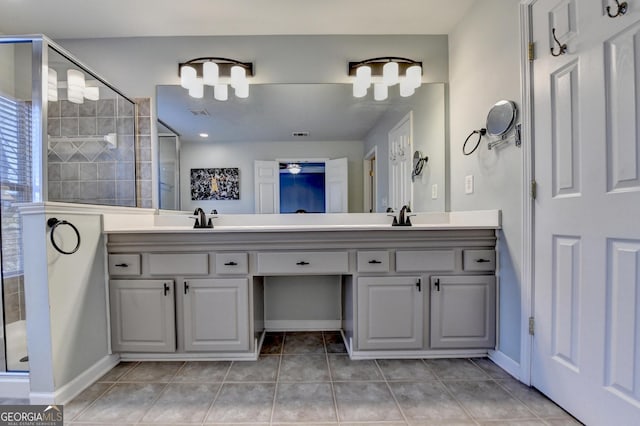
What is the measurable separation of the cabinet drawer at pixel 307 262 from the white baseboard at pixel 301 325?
755mm

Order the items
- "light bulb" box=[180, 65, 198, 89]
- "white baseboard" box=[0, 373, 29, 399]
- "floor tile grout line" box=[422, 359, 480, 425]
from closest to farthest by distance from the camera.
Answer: "floor tile grout line" box=[422, 359, 480, 425]
"white baseboard" box=[0, 373, 29, 399]
"light bulb" box=[180, 65, 198, 89]

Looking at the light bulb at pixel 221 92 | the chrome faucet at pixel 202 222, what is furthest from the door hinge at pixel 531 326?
the light bulb at pixel 221 92

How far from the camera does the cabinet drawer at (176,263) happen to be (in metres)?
1.78

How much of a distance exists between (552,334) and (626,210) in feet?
2.29

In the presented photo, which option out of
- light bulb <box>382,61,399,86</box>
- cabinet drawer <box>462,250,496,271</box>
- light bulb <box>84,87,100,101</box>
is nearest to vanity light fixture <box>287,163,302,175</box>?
light bulb <box>382,61,399,86</box>

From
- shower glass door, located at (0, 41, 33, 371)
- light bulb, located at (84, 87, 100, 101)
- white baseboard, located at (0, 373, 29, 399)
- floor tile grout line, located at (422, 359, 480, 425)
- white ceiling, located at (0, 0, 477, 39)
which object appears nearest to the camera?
floor tile grout line, located at (422, 359, 480, 425)

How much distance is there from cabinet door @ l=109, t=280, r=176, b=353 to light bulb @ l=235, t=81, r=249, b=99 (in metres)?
1.48

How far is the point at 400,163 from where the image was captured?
229 centimetres

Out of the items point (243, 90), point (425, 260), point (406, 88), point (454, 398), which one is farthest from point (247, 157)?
point (454, 398)

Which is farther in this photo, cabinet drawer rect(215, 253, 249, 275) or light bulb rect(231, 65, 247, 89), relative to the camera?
light bulb rect(231, 65, 247, 89)

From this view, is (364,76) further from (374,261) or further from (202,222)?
(202,222)

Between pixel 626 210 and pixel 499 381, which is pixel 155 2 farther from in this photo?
pixel 499 381

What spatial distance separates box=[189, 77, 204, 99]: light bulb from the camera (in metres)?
2.25

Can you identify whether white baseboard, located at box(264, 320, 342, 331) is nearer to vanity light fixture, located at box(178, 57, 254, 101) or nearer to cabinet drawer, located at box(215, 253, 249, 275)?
cabinet drawer, located at box(215, 253, 249, 275)
